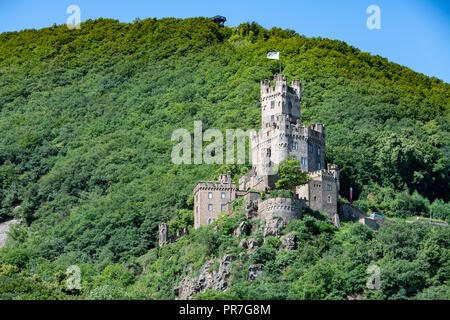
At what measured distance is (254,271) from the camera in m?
93.5

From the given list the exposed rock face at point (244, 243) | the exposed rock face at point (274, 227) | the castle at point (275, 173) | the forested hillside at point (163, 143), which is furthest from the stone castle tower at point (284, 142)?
the exposed rock face at point (244, 243)

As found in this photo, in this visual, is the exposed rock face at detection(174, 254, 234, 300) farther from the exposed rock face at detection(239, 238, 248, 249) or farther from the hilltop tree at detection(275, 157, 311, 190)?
the hilltop tree at detection(275, 157, 311, 190)

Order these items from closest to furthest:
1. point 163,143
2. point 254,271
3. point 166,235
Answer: point 254,271
point 166,235
point 163,143

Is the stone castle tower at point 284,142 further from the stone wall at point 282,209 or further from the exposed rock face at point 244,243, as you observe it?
the exposed rock face at point 244,243

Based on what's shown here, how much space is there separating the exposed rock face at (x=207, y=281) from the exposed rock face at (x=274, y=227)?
4.09 metres

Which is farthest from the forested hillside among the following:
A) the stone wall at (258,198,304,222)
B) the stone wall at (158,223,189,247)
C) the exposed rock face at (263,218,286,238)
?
the stone wall at (258,198,304,222)

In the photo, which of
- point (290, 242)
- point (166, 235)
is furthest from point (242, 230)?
point (166, 235)

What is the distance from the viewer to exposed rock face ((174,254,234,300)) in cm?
9462

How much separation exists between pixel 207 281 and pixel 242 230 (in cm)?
602

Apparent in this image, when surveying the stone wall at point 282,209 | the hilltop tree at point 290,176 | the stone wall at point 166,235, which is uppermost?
the hilltop tree at point 290,176

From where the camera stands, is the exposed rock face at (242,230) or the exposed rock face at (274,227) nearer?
the exposed rock face at (274,227)

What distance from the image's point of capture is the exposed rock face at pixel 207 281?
94.6 meters

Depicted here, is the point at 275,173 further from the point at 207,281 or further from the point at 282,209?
the point at 207,281

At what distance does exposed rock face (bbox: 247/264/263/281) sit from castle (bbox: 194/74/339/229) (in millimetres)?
6650
